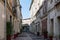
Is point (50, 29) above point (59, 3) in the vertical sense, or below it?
below

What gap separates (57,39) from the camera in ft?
56.3

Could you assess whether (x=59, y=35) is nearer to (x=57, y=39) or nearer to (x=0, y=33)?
(x=57, y=39)

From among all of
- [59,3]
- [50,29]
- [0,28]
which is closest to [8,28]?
[0,28]

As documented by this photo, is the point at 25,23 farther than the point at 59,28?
Yes

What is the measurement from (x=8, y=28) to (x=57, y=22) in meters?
6.25

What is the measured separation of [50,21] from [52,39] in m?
5.42

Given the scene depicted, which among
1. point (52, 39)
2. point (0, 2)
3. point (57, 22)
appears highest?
point (0, 2)

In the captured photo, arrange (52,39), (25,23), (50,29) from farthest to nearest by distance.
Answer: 1. (25,23)
2. (50,29)
3. (52,39)

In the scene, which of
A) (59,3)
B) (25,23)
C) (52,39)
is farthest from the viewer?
(25,23)

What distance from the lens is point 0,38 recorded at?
43.1 ft

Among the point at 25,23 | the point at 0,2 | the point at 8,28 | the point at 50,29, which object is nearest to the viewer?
the point at 0,2

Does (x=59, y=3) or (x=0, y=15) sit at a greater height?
(x=59, y=3)

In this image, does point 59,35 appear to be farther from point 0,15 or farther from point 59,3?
point 0,15

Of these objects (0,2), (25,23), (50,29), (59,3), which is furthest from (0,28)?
(25,23)
